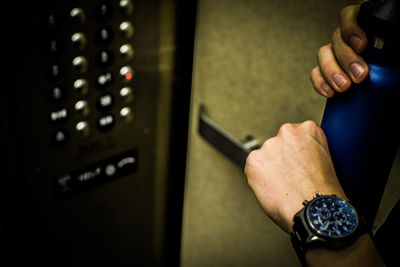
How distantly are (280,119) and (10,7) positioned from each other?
1.15 feet

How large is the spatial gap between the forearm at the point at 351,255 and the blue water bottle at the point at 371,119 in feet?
0.17

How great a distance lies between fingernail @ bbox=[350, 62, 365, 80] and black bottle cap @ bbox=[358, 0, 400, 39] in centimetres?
3

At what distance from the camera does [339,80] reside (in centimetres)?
45

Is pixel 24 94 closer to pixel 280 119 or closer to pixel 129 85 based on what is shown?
pixel 129 85

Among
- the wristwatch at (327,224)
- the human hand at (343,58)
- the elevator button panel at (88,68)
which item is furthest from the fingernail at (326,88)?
the elevator button panel at (88,68)

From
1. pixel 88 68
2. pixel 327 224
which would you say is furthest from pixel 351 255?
pixel 88 68

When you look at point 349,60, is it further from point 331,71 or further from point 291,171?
point 291,171

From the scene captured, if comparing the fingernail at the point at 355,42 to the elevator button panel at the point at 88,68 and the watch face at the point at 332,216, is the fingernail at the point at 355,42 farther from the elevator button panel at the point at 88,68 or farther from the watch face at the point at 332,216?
the elevator button panel at the point at 88,68

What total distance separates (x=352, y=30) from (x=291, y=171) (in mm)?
161

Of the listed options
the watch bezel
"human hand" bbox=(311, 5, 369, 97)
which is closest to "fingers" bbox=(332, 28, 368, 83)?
"human hand" bbox=(311, 5, 369, 97)

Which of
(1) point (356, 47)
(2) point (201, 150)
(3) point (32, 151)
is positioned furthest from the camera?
(2) point (201, 150)

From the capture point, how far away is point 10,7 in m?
0.47

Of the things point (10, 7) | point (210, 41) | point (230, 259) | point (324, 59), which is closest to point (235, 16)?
point (210, 41)

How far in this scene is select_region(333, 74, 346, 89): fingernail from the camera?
0.44 m
